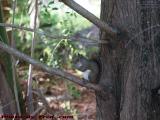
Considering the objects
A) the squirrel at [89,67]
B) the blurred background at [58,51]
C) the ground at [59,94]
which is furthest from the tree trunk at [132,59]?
the ground at [59,94]

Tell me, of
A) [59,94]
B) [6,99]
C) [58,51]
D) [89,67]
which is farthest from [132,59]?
[59,94]

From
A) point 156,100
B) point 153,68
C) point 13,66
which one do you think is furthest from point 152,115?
point 13,66

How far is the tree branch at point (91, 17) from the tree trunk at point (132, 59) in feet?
0.14

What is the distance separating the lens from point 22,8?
12.9 ft

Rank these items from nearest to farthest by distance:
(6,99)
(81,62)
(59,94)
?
(81,62), (6,99), (59,94)

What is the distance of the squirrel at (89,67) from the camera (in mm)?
1523

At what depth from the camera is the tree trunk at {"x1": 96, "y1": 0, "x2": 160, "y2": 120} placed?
146 centimetres

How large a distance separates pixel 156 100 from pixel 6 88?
971 mm

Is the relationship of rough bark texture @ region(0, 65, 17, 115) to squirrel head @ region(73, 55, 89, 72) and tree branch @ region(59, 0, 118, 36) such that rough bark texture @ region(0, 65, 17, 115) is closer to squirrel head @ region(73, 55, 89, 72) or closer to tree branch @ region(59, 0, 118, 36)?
squirrel head @ region(73, 55, 89, 72)

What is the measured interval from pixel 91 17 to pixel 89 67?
20 centimetres

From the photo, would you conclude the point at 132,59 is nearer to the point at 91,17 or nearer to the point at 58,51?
the point at 91,17

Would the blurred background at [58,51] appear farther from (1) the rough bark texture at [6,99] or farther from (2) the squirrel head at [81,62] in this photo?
(2) the squirrel head at [81,62]

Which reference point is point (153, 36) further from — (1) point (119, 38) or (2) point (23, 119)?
(2) point (23, 119)

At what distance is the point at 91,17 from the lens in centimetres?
Result: 141
